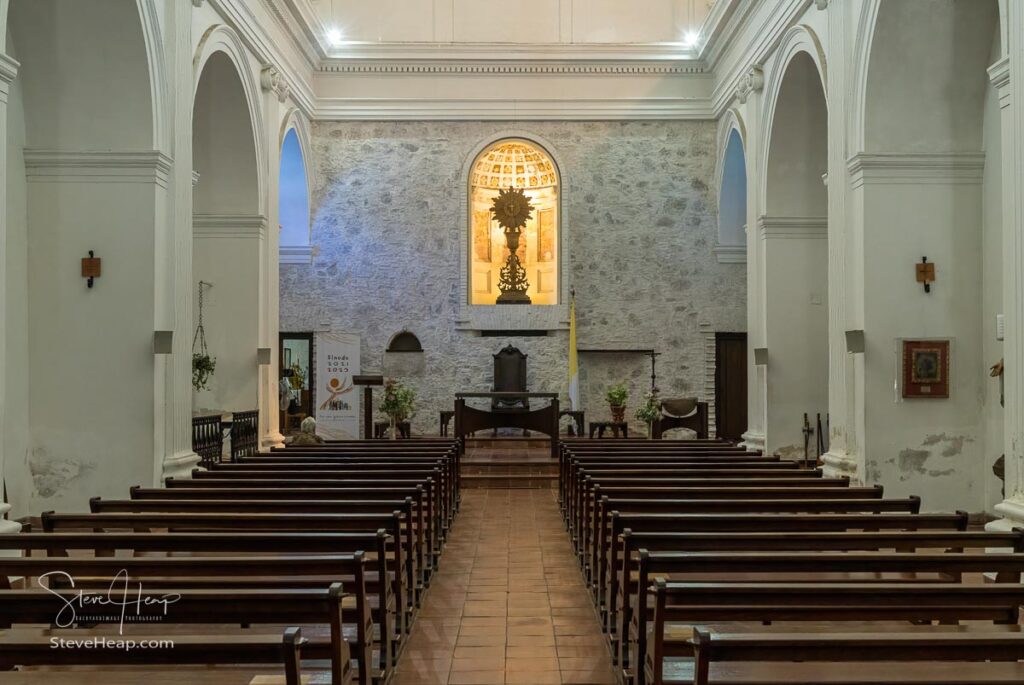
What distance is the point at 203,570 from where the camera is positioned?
380 centimetres

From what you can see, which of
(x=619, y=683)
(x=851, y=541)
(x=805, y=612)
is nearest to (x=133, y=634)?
(x=619, y=683)

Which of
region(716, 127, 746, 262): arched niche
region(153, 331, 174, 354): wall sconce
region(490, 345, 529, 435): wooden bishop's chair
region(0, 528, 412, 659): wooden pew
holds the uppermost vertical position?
region(716, 127, 746, 262): arched niche

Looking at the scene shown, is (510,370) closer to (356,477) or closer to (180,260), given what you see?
(180,260)

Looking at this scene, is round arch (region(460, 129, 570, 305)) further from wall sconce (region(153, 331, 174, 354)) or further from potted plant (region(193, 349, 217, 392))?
wall sconce (region(153, 331, 174, 354))

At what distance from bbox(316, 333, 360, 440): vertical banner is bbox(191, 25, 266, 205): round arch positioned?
406 centimetres

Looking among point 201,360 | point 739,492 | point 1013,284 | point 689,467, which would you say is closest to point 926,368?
point 689,467

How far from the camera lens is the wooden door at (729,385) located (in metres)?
16.8

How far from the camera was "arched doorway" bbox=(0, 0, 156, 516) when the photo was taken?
8711 millimetres

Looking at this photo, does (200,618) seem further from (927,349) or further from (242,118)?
(242,118)

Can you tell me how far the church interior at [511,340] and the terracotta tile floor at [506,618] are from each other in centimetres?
4

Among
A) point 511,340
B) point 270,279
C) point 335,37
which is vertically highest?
point 335,37

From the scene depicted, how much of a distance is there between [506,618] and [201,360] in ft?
23.4

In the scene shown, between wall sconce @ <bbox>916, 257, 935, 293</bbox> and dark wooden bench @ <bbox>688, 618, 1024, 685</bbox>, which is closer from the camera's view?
dark wooden bench @ <bbox>688, 618, 1024, 685</bbox>

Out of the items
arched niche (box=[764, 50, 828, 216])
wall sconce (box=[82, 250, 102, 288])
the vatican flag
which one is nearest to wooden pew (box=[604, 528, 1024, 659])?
wall sconce (box=[82, 250, 102, 288])
